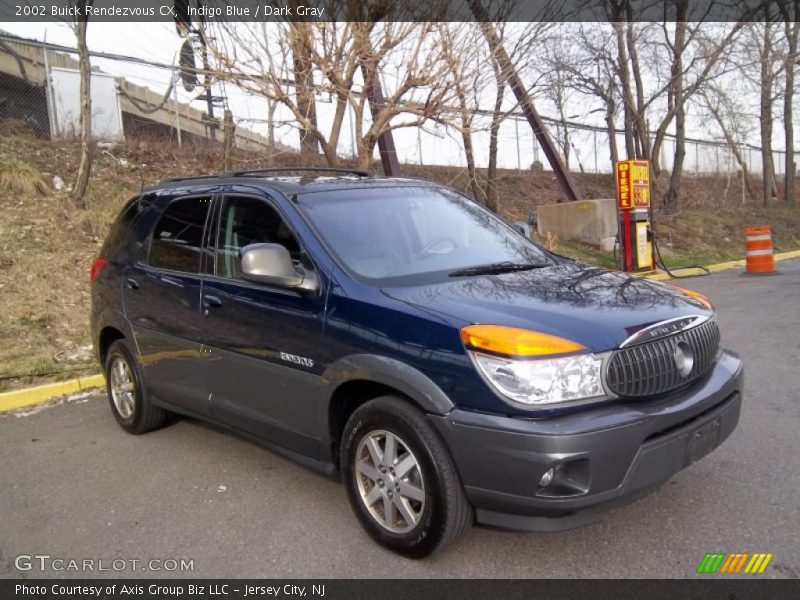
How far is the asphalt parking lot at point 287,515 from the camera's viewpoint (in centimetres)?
307

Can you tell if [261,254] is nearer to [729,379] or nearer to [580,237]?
[729,379]

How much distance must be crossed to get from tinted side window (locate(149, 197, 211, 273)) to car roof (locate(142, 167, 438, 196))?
172mm

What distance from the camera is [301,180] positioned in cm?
412

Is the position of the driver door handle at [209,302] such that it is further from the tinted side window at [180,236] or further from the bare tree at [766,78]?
the bare tree at [766,78]

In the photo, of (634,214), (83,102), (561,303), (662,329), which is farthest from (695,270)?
(561,303)

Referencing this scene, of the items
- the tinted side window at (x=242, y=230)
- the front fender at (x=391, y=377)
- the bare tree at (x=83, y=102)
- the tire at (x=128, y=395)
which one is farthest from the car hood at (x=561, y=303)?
the bare tree at (x=83, y=102)

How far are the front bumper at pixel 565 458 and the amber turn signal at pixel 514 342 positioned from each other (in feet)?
0.88

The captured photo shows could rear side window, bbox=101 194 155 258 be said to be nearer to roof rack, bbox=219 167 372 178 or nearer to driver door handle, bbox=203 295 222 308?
roof rack, bbox=219 167 372 178

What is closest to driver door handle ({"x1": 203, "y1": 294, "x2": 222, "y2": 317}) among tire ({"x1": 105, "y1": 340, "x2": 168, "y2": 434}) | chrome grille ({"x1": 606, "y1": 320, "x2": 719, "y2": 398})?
tire ({"x1": 105, "y1": 340, "x2": 168, "y2": 434})

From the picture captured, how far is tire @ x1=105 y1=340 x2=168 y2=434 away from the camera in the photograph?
15.9 feet

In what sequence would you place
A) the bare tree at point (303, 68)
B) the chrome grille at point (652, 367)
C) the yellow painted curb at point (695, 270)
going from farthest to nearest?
the yellow painted curb at point (695, 270) < the bare tree at point (303, 68) < the chrome grille at point (652, 367)

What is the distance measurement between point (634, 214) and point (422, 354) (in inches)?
444
